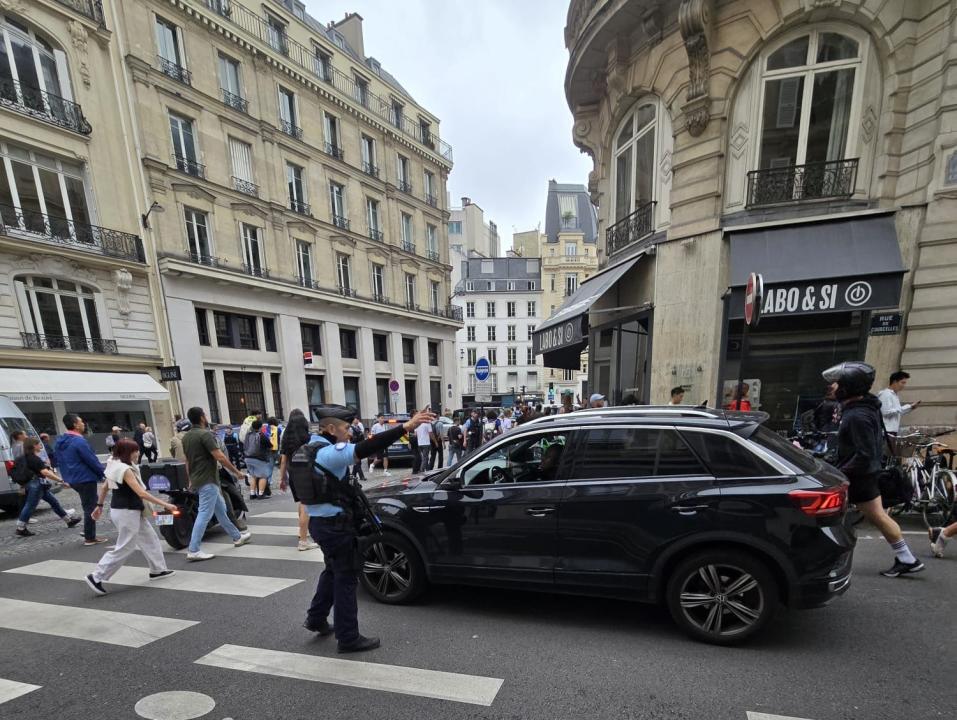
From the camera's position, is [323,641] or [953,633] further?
[323,641]

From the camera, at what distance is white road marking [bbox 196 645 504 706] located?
2588 millimetres

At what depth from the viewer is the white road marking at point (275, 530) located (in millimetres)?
5949

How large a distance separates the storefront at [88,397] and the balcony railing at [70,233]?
4.33m

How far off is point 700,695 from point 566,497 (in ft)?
4.56

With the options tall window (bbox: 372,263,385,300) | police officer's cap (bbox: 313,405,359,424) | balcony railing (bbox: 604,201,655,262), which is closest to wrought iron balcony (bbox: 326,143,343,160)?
tall window (bbox: 372,263,385,300)

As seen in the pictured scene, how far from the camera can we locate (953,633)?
2951 mm

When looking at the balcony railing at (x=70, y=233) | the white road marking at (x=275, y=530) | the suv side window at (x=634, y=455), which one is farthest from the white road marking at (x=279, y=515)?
the balcony railing at (x=70, y=233)

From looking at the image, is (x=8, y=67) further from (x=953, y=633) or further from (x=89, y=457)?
(x=953, y=633)

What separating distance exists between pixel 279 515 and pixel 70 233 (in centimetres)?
1423

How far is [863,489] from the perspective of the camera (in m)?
3.77

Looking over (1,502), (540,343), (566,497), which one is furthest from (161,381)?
(566,497)

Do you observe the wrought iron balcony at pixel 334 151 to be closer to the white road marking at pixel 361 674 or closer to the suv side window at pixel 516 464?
the suv side window at pixel 516 464

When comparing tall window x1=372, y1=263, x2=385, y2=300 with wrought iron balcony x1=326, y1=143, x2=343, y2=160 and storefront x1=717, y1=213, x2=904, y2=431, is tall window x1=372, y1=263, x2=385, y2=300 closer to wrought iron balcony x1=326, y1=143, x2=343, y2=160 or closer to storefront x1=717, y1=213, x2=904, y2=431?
wrought iron balcony x1=326, y1=143, x2=343, y2=160

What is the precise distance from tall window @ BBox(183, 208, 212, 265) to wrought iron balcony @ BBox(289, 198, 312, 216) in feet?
13.2
